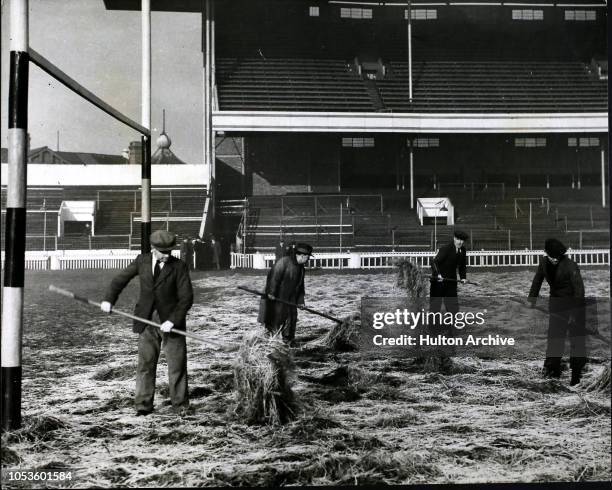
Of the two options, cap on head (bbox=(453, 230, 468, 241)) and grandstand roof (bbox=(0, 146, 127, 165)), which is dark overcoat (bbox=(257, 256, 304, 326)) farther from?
grandstand roof (bbox=(0, 146, 127, 165))

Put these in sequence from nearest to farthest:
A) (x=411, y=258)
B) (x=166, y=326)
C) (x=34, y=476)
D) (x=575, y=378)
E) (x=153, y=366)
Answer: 1. (x=34, y=476)
2. (x=166, y=326)
3. (x=153, y=366)
4. (x=575, y=378)
5. (x=411, y=258)

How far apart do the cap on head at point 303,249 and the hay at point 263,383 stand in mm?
619

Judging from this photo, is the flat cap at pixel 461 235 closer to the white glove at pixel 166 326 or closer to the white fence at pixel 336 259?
the white fence at pixel 336 259

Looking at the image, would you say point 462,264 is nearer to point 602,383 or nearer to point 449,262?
point 449,262

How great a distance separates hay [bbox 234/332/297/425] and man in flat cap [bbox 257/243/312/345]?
0.24m

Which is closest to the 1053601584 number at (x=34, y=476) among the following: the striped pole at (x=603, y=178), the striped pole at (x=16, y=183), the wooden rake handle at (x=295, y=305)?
the striped pole at (x=16, y=183)

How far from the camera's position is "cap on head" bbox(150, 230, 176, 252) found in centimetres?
272

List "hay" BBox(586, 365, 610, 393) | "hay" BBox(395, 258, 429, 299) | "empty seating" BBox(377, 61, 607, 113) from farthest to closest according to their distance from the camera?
"empty seating" BBox(377, 61, 607, 113)
"hay" BBox(395, 258, 429, 299)
"hay" BBox(586, 365, 610, 393)

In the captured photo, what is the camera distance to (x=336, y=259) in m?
3.39

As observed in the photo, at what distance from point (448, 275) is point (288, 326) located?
3.62 feet

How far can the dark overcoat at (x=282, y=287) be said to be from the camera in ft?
10.3

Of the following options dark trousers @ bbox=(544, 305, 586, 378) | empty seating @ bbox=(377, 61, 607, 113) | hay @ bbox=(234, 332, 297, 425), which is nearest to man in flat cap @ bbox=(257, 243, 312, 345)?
hay @ bbox=(234, 332, 297, 425)

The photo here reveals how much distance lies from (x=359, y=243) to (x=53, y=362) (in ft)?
6.78

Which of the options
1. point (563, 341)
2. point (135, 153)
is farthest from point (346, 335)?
point (135, 153)
